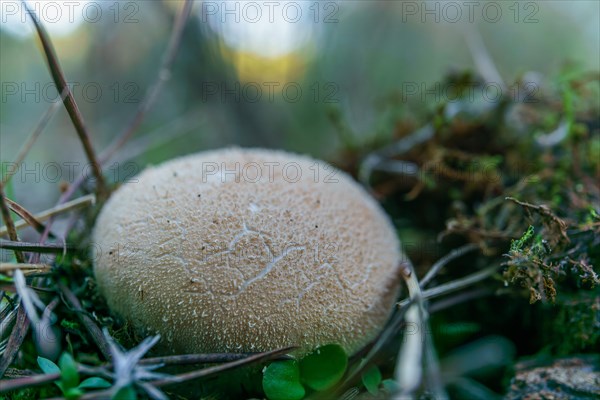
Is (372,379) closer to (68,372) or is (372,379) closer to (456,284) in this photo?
(456,284)

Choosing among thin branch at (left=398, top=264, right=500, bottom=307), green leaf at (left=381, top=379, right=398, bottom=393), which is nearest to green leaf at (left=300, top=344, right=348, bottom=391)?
green leaf at (left=381, top=379, right=398, bottom=393)

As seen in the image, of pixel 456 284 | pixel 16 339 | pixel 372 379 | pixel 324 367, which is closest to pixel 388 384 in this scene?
pixel 372 379

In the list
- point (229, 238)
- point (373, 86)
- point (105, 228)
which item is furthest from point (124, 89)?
point (229, 238)


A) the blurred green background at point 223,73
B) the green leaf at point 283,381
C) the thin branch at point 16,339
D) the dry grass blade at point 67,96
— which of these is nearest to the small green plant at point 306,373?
the green leaf at point 283,381

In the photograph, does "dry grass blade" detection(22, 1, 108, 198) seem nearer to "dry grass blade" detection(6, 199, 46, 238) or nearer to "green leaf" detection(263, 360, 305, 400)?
"dry grass blade" detection(6, 199, 46, 238)

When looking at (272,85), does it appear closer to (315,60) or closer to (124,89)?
(315,60)

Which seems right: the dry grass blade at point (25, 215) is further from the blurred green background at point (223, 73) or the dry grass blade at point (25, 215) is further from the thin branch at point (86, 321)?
the blurred green background at point (223, 73)
